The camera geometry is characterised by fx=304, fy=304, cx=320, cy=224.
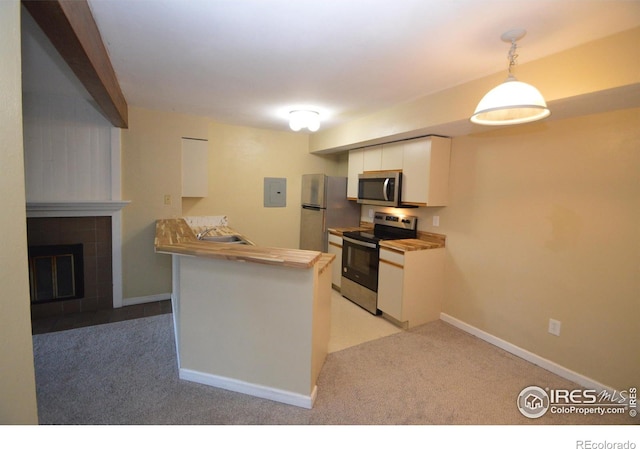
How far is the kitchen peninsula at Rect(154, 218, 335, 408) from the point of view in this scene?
6.35 ft

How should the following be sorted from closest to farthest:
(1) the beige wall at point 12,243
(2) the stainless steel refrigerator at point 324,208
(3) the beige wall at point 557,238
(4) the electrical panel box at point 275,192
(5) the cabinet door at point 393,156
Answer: (1) the beige wall at point 12,243 < (3) the beige wall at point 557,238 < (5) the cabinet door at point 393,156 < (2) the stainless steel refrigerator at point 324,208 < (4) the electrical panel box at point 275,192

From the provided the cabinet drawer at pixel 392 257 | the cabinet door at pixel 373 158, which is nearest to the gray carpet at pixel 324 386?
the cabinet drawer at pixel 392 257

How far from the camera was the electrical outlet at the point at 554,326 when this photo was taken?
2.46 meters

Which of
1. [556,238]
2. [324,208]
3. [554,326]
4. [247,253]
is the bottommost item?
[554,326]

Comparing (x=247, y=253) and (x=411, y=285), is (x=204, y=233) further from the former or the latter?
(x=411, y=285)

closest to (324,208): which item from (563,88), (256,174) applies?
(256,174)

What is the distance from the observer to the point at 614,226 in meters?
2.14

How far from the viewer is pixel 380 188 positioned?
12.0ft

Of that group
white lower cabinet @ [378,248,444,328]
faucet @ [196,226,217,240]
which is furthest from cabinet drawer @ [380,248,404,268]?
faucet @ [196,226,217,240]

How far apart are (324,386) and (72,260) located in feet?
10.1

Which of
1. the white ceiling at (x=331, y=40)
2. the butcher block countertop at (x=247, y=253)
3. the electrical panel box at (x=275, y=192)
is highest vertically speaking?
the white ceiling at (x=331, y=40)

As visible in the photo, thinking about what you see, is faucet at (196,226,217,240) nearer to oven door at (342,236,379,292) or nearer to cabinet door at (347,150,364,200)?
oven door at (342,236,379,292)

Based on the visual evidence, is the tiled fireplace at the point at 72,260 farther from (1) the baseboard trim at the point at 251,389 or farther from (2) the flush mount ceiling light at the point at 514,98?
(2) the flush mount ceiling light at the point at 514,98

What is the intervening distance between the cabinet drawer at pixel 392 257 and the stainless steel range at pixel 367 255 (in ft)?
0.28
